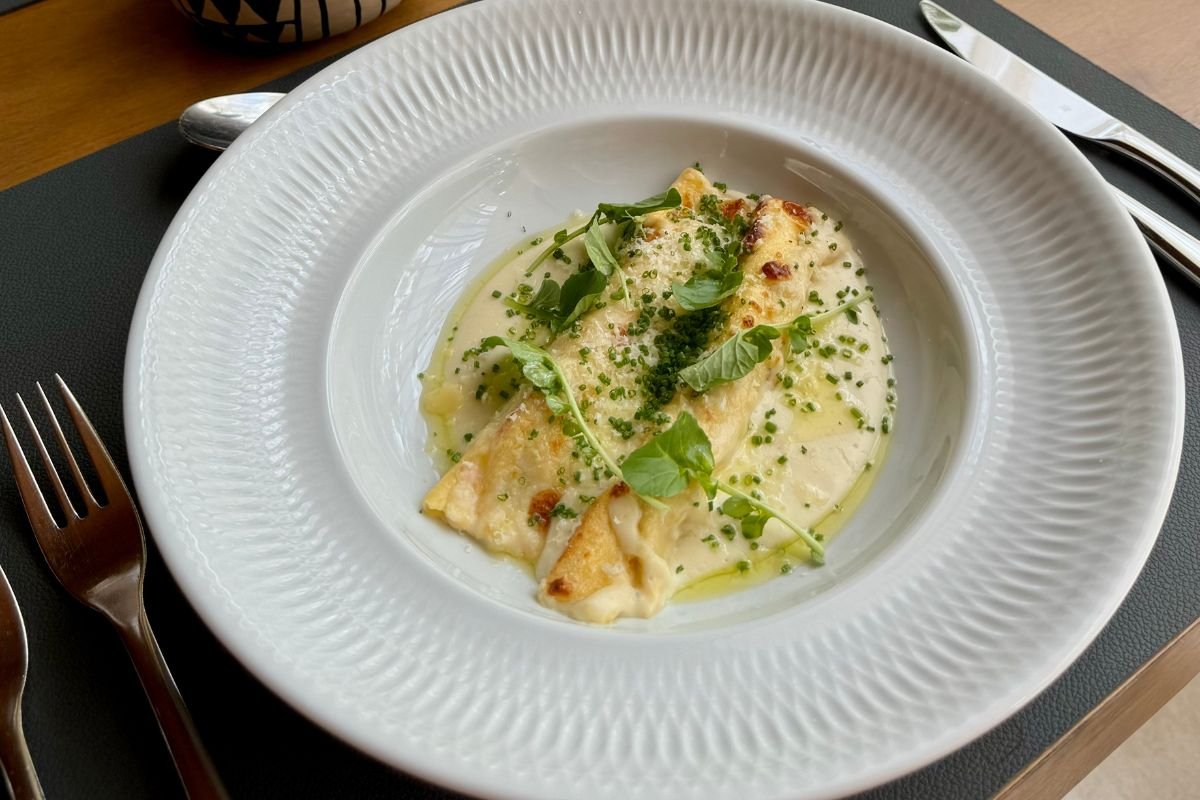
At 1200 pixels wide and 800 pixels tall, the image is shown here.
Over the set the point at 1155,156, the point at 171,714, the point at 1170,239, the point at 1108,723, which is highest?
the point at 1155,156

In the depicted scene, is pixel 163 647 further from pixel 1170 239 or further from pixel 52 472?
pixel 1170 239

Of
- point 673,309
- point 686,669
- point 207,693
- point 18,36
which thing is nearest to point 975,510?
point 686,669

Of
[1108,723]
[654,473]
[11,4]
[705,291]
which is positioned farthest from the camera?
[11,4]

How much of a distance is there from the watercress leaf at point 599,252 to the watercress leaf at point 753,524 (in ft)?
1.92

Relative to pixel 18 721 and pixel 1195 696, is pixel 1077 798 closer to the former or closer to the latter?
pixel 1195 696

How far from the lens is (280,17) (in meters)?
2.16

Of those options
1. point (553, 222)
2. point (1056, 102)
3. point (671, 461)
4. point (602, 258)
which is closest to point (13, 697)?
point (671, 461)

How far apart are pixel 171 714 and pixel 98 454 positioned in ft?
1.59

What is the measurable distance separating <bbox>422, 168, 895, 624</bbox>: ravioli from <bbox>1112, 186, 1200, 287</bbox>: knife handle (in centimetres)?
56

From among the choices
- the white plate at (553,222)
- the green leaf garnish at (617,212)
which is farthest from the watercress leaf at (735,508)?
the green leaf garnish at (617,212)

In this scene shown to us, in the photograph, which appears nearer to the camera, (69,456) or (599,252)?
(69,456)

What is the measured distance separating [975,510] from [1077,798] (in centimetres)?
175

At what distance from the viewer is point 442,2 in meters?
2.47

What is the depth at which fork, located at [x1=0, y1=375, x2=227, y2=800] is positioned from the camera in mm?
1182
